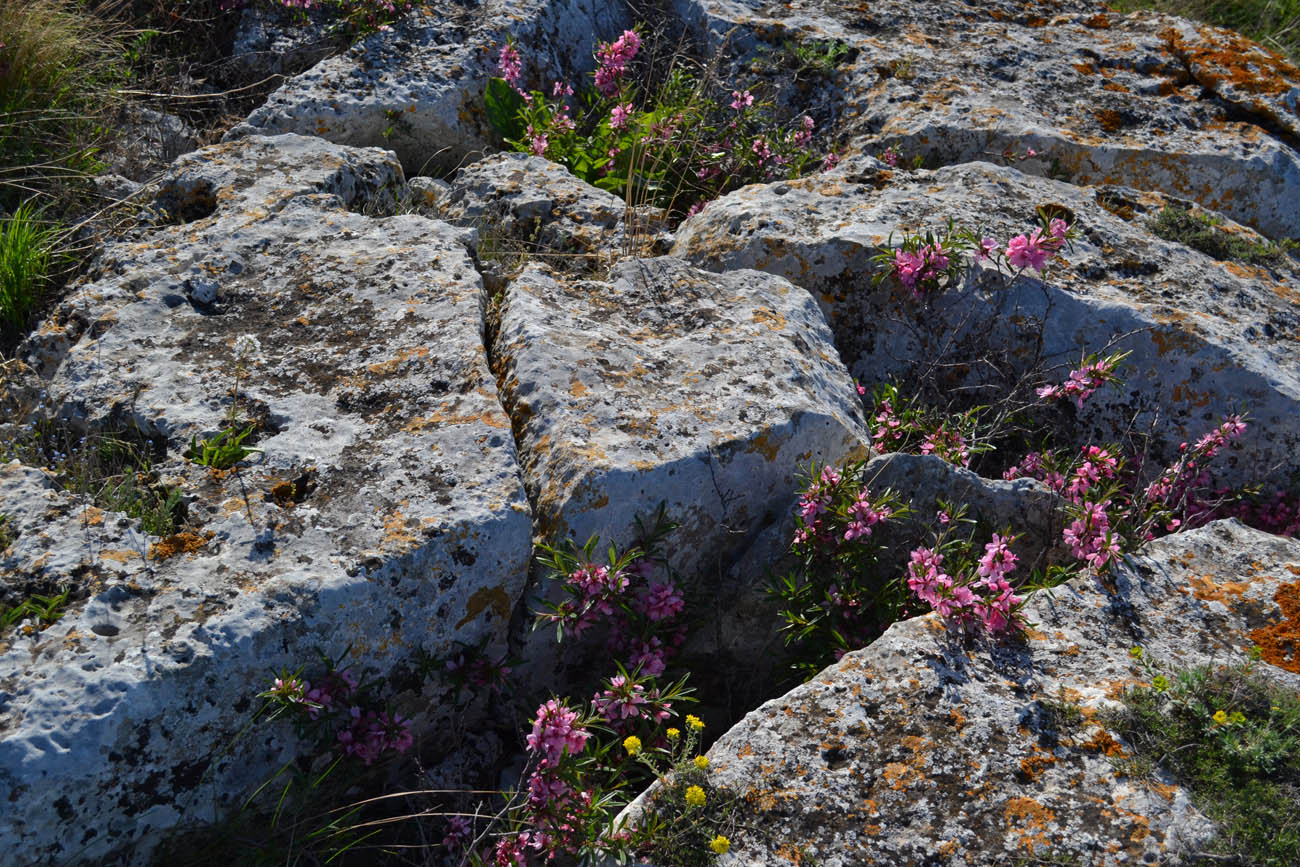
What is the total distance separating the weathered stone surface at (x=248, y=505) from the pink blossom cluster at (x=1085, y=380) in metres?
2.58

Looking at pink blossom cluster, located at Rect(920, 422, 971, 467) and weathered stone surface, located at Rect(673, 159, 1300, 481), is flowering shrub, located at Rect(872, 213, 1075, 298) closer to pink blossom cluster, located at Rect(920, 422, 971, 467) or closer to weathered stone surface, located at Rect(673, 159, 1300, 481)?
weathered stone surface, located at Rect(673, 159, 1300, 481)

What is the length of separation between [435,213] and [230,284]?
4.99ft

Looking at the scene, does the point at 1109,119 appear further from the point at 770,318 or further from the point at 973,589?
the point at 973,589

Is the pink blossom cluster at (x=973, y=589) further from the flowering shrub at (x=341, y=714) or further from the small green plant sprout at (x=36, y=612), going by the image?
the small green plant sprout at (x=36, y=612)

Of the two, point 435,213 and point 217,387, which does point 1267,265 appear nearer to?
point 435,213

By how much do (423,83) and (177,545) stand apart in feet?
13.6

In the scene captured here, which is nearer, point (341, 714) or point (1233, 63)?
point (341, 714)

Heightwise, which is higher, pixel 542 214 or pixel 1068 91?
pixel 1068 91

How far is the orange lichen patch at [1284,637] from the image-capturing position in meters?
3.00

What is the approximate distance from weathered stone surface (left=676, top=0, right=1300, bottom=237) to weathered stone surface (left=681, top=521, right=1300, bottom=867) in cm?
344

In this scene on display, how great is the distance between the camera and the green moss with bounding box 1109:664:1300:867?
245 cm

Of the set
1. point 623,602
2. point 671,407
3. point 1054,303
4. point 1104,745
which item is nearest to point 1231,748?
point 1104,745

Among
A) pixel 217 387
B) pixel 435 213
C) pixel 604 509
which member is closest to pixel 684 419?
pixel 604 509

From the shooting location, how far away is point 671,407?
3.62 m
